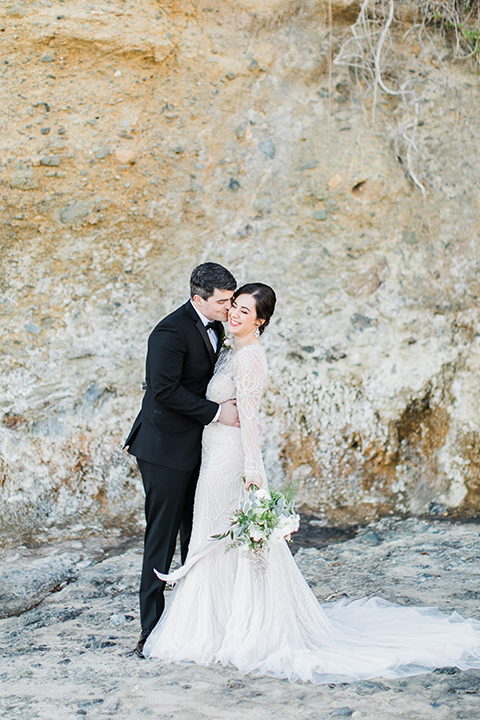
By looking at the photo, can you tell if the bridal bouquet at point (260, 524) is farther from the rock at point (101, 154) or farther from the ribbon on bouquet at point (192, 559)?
the rock at point (101, 154)

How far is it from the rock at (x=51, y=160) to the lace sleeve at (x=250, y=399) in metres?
3.81

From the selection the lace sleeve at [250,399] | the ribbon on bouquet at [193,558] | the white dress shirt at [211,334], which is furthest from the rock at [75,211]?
the ribbon on bouquet at [193,558]

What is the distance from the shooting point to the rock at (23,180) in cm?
651

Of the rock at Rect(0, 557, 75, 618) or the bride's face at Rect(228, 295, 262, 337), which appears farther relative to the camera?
the rock at Rect(0, 557, 75, 618)

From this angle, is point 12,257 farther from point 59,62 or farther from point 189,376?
point 189,376

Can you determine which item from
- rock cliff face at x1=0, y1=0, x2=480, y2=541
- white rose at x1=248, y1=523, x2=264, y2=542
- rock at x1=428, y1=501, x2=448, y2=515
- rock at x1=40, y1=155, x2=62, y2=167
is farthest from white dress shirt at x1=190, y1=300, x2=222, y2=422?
rock at x1=40, y1=155, x2=62, y2=167

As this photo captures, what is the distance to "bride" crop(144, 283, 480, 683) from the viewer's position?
351 centimetres

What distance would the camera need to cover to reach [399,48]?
721 centimetres

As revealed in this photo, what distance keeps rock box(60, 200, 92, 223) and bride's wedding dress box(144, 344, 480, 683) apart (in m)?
3.34

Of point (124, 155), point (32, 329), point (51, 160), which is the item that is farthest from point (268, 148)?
point (32, 329)

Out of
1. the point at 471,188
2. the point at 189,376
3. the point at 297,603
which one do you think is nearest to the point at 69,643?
the point at 297,603

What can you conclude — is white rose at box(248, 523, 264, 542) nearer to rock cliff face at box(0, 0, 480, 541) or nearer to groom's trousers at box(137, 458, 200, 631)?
groom's trousers at box(137, 458, 200, 631)

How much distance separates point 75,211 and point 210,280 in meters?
3.41

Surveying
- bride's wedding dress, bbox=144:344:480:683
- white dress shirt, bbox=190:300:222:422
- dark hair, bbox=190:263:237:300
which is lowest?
bride's wedding dress, bbox=144:344:480:683
